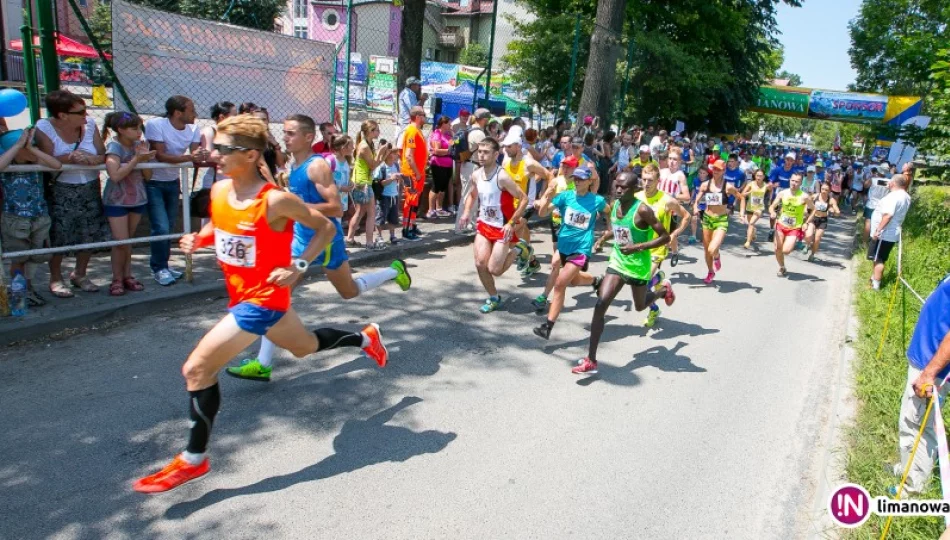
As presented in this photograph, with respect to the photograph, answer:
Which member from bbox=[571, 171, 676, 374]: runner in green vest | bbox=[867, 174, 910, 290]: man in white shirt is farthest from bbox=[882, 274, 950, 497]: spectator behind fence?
bbox=[867, 174, 910, 290]: man in white shirt

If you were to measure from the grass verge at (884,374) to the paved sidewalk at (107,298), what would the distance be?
5.55 m

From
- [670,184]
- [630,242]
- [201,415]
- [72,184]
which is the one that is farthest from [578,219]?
[72,184]

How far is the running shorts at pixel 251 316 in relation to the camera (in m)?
3.45

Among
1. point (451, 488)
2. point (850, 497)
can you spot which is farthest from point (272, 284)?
point (850, 497)

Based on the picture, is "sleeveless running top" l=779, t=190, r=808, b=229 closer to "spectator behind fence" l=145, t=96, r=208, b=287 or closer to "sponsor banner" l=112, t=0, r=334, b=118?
"sponsor banner" l=112, t=0, r=334, b=118

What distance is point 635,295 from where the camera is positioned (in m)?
6.20

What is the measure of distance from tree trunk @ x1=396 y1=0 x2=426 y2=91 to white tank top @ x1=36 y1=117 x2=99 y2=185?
775cm

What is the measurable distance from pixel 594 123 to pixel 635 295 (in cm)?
982

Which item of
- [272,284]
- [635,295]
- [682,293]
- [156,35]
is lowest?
[682,293]

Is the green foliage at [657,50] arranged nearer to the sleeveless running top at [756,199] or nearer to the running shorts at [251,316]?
the sleeveless running top at [756,199]

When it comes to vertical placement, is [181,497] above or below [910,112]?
below

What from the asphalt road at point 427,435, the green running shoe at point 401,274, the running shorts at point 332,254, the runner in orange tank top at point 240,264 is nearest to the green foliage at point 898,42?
the asphalt road at point 427,435

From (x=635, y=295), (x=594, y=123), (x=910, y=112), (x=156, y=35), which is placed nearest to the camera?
(x=635, y=295)

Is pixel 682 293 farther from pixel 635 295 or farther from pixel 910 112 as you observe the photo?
pixel 910 112
